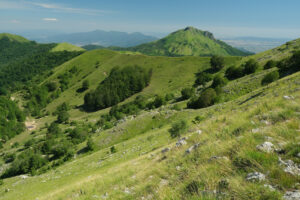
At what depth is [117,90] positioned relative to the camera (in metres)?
96.4

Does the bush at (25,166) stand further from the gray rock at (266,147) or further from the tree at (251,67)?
the tree at (251,67)

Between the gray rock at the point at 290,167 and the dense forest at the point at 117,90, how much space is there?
3596 inches

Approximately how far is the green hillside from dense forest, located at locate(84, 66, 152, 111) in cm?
71

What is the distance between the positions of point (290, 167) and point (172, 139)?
50.7 ft

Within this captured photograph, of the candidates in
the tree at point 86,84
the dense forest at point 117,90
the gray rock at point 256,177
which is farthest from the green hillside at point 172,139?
the tree at point 86,84

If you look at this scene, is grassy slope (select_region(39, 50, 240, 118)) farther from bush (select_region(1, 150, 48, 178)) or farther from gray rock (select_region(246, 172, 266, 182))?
gray rock (select_region(246, 172, 266, 182))

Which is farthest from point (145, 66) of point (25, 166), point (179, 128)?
point (179, 128)

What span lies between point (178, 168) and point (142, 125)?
29.6m

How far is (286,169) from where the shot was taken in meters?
3.79

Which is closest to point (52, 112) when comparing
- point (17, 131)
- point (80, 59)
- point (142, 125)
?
point (17, 131)

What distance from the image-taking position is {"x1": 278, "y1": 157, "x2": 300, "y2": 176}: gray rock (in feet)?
12.1

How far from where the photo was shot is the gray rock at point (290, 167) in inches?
145

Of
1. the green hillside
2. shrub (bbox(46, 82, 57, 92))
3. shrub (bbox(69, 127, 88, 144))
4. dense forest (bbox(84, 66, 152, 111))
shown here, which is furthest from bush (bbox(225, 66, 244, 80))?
shrub (bbox(46, 82, 57, 92))

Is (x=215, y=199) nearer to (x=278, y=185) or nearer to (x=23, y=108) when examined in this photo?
(x=278, y=185)
